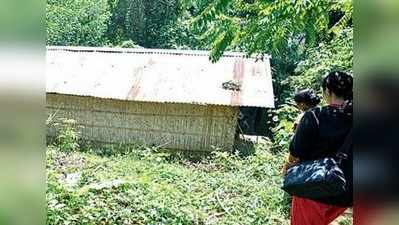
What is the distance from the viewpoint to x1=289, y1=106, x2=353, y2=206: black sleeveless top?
1.71 meters

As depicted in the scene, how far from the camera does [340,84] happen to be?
173 cm

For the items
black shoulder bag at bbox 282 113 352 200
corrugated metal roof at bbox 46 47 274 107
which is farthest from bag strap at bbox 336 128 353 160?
corrugated metal roof at bbox 46 47 274 107

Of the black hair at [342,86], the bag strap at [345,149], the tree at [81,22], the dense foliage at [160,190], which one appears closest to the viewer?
the bag strap at [345,149]

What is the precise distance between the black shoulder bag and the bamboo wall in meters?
8.18

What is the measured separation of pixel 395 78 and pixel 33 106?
0.48 metres

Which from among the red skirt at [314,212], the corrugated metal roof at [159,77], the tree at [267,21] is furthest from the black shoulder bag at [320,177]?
the corrugated metal roof at [159,77]

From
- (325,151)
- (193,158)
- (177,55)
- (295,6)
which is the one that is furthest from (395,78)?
(177,55)

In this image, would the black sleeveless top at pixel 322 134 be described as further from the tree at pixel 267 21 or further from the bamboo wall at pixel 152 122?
the bamboo wall at pixel 152 122

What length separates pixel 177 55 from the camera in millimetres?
11617

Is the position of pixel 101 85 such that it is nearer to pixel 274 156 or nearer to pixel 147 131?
pixel 147 131

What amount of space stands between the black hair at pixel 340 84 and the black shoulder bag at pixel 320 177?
0.52 feet

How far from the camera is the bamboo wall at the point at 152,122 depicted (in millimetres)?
9984

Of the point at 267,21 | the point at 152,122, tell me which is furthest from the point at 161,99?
the point at 267,21

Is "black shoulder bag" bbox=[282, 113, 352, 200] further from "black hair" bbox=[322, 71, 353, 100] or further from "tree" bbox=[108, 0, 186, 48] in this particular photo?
"tree" bbox=[108, 0, 186, 48]
